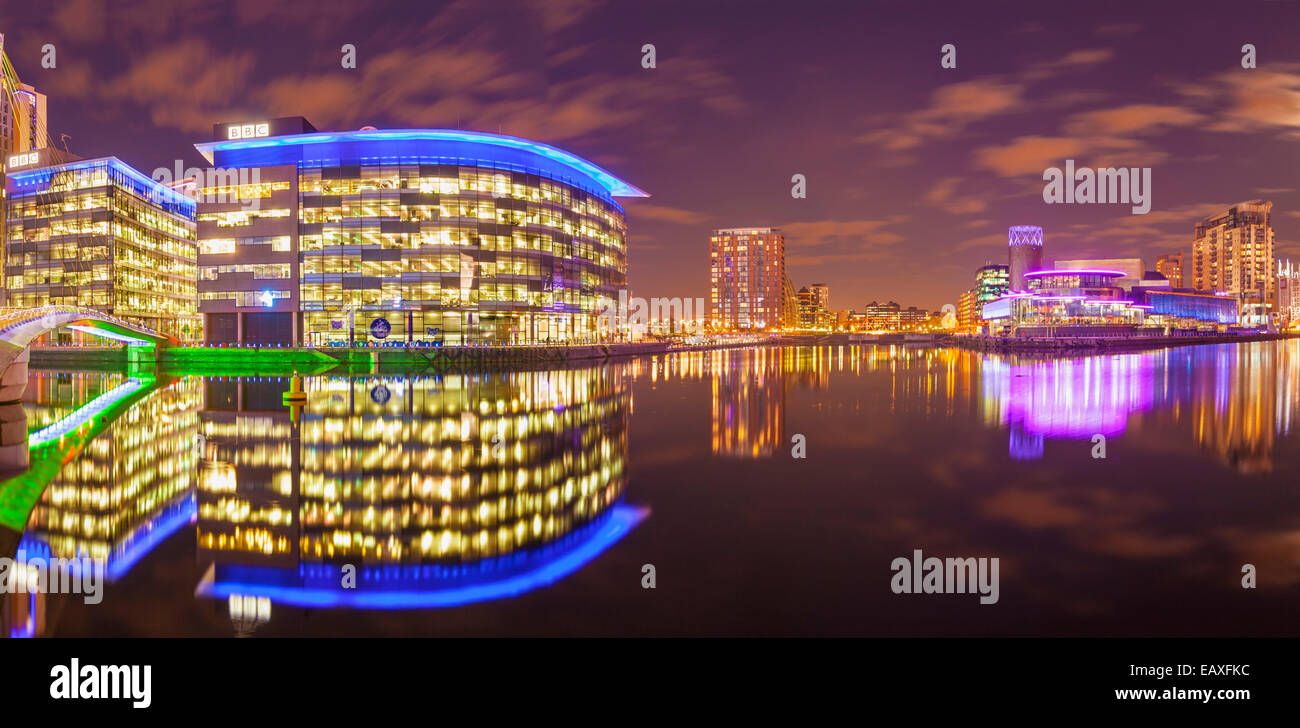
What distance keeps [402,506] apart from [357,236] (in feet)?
262

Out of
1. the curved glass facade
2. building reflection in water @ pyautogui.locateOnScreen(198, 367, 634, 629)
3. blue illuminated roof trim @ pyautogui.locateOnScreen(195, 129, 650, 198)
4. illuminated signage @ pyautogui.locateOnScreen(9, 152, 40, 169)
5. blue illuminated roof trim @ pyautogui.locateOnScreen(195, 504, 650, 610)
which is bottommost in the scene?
blue illuminated roof trim @ pyautogui.locateOnScreen(195, 504, 650, 610)

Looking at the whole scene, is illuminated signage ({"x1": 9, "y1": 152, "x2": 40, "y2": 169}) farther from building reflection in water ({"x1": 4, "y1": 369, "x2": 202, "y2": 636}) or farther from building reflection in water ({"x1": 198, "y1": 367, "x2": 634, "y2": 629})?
building reflection in water ({"x1": 198, "y1": 367, "x2": 634, "y2": 629})

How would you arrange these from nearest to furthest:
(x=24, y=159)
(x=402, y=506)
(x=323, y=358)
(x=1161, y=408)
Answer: (x=402, y=506) < (x=1161, y=408) < (x=323, y=358) < (x=24, y=159)

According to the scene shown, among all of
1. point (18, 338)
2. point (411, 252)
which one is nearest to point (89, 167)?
point (411, 252)

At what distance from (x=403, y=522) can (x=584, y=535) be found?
3.19 meters

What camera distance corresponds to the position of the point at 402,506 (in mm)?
12258

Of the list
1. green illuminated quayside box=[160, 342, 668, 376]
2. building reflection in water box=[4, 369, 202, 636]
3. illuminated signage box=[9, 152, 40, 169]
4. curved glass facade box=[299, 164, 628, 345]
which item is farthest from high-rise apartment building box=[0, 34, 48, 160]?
building reflection in water box=[4, 369, 202, 636]

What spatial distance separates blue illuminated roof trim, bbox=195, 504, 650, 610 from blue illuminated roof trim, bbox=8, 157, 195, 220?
410 feet

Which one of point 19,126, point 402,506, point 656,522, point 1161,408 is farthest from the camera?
point 19,126

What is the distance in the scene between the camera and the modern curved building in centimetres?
8294

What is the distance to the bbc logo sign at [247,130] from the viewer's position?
276ft

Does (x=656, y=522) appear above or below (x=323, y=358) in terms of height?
below

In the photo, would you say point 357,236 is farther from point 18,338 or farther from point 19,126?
point 19,126
